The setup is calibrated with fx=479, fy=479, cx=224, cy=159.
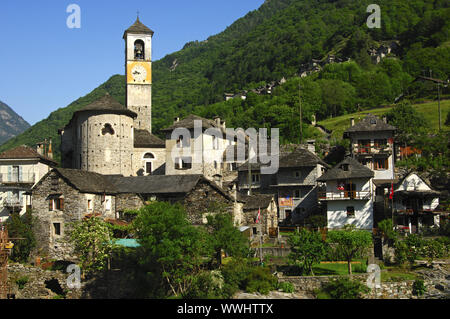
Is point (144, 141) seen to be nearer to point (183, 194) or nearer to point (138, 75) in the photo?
point (138, 75)

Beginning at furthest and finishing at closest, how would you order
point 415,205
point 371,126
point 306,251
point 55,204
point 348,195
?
point 371,126, point 348,195, point 415,205, point 55,204, point 306,251

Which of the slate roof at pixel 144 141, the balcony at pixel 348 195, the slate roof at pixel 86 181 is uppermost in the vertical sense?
the slate roof at pixel 144 141

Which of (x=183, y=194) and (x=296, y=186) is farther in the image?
(x=296, y=186)

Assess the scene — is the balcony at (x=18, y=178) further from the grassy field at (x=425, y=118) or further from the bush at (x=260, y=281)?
the grassy field at (x=425, y=118)

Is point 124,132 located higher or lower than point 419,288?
higher

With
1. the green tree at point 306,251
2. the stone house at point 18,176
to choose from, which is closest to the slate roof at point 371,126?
the green tree at point 306,251

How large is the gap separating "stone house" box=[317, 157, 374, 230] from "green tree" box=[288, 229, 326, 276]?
10.7 m

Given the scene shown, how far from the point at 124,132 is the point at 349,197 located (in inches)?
1064

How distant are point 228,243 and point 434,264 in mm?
15506

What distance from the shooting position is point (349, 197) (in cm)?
4450

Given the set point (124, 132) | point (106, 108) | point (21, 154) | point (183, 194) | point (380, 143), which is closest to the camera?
point (183, 194)

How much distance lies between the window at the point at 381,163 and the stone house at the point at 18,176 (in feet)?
117

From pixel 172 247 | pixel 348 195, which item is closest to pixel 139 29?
pixel 348 195

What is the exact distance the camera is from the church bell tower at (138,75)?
230 feet
